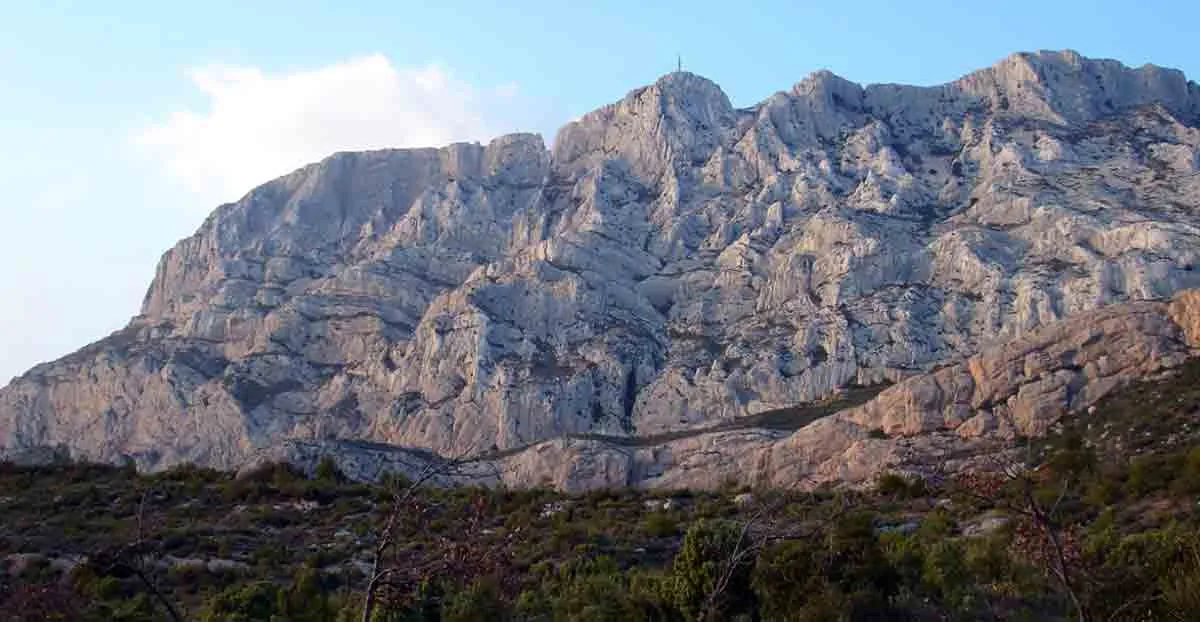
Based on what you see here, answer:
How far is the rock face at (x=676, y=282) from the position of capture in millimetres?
74875

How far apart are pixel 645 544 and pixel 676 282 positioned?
2389 inches

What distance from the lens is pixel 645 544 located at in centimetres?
3319

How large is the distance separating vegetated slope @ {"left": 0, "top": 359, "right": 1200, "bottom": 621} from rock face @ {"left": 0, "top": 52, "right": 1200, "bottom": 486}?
2071cm

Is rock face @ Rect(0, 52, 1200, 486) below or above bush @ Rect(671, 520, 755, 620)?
above

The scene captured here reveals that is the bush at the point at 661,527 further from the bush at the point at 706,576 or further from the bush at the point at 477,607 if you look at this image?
the bush at the point at 477,607

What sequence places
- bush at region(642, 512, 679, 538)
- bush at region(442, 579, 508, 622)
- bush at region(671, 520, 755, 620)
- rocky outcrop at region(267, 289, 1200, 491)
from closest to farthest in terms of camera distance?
bush at region(671, 520, 755, 620), bush at region(442, 579, 508, 622), bush at region(642, 512, 679, 538), rocky outcrop at region(267, 289, 1200, 491)

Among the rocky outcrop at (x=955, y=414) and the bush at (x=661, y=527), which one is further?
the rocky outcrop at (x=955, y=414)

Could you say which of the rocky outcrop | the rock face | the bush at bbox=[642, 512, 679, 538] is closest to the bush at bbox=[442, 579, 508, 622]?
the bush at bbox=[642, 512, 679, 538]

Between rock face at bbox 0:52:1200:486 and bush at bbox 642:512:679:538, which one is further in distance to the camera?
rock face at bbox 0:52:1200:486

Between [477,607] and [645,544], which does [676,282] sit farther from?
[477,607]

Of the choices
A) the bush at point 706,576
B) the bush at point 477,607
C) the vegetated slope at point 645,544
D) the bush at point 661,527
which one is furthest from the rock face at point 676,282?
the bush at point 477,607

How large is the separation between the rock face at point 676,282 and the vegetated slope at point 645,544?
20715mm

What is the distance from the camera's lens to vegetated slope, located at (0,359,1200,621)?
15.6 metres

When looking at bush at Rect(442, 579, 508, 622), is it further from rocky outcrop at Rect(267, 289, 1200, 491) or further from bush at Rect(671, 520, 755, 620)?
rocky outcrop at Rect(267, 289, 1200, 491)
